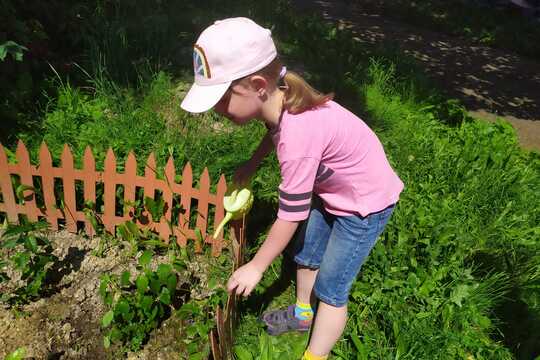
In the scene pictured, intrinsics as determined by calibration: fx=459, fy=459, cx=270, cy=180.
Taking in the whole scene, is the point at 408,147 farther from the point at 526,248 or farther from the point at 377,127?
the point at 526,248

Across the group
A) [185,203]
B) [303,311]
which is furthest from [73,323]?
[303,311]

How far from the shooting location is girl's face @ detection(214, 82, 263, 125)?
148 centimetres

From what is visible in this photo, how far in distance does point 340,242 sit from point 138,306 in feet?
3.08

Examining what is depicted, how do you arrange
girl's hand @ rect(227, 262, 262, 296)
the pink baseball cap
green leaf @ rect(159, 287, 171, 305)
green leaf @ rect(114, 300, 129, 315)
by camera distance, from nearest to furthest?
the pink baseball cap → girl's hand @ rect(227, 262, 262, 296) → green leaf @ rect(114, 300, 129, 315) → green leaf @ rect(159, 287, 171, 305)

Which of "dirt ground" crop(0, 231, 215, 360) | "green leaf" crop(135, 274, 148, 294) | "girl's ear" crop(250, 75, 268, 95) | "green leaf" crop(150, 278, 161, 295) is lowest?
"dirt ground" crop(0, 231, 215, 360)

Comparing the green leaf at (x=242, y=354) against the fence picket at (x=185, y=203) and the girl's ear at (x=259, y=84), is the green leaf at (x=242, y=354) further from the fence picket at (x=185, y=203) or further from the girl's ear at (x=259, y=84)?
the girl's ear at (x=259, y=84)

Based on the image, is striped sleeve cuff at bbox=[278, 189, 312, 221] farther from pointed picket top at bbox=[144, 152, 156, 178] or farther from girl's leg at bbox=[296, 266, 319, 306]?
pointed picket top at bbox=[144, 152, 156, 178]

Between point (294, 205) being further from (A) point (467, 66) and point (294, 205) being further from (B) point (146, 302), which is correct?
(A) point (467, 66)

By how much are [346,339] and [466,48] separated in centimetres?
697

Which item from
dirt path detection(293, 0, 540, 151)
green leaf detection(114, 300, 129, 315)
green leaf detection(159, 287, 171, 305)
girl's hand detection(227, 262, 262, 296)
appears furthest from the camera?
dirt path detection(293, 0, 540, 151)

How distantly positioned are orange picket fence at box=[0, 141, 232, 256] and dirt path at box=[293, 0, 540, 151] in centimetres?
369

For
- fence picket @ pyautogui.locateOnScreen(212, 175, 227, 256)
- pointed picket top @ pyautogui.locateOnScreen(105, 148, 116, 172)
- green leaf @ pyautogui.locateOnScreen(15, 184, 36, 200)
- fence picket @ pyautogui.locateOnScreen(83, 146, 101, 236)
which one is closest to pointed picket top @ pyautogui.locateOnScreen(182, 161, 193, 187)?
fence picket @ pyautogui.locateOnScreen(212, 175, 227, 256)

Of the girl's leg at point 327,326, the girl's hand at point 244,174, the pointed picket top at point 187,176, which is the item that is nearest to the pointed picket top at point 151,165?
the pointed picket top at point 187,176

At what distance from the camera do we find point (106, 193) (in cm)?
248
